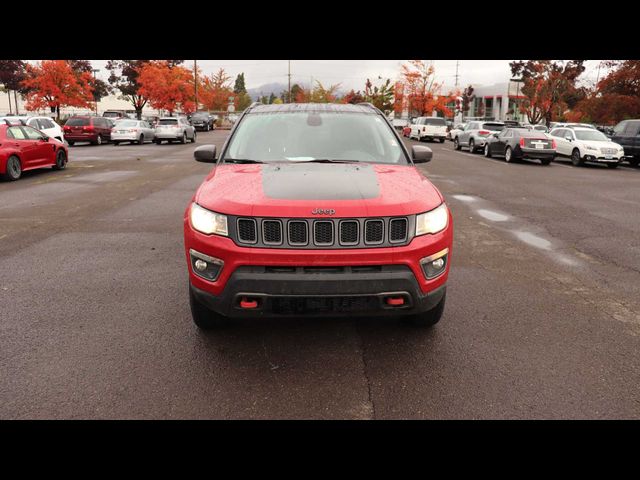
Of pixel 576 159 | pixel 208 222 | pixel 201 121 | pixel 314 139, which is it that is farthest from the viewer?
pixel 201 121

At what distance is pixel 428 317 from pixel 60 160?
51.2ft

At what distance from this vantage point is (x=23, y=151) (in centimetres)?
1382

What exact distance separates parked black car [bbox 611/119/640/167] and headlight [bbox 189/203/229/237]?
2260 cm

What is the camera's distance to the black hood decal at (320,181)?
3455mm

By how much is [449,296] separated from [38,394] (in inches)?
140

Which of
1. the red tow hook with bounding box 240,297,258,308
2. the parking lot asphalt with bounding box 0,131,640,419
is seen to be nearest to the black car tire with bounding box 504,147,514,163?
the parking lot asphalt with bounding box 0,131,640,419

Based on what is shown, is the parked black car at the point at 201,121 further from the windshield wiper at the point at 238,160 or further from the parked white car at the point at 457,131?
the windshield wiper at the point at 238,160

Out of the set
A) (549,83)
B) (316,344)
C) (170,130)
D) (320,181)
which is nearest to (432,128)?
(549,83)

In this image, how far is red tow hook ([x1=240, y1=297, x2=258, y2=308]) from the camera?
129 inches

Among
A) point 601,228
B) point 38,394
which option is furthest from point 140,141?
point 38,394

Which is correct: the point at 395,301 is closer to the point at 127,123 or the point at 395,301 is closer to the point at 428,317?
the point at 428,317

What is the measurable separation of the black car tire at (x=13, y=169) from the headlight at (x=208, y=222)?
39.7 feet

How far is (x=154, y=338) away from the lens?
3959mm

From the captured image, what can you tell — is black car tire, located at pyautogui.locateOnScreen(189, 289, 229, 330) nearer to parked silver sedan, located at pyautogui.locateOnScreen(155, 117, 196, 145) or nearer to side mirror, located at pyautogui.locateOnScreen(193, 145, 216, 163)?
side mirror, located at pyautogui.locateOnScreen(193, 145, 216, 163)
